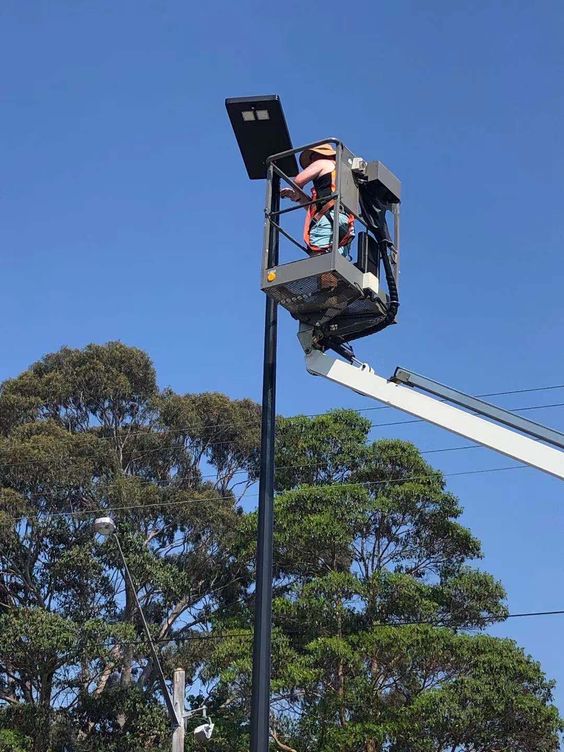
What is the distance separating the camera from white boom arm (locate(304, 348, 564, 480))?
540 cm

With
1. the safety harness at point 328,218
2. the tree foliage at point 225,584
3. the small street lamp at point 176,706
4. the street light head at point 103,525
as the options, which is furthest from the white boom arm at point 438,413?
the tree foliage at point 225,584

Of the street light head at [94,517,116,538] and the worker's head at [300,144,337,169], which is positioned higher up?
the worker's head at [300,144,337,169]

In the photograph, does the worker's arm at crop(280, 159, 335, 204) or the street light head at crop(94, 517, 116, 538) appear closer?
the worker's arm at crop(280, 159, 335, 204)

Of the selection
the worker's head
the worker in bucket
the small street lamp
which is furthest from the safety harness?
the small street lamp

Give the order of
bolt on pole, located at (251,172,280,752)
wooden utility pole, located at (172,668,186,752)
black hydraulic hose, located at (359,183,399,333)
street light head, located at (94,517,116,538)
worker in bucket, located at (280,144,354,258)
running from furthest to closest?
wooden utility pole, located at (172,668,186,752) → street light head, located at (94,517,116,538) → black hydraulic hose, located at (359,183,399,333) → worker in bucket, located at (280,144,354,258) → bolt on pole, located at (251,172,280,752)

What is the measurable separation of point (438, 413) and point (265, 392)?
3.87 feet

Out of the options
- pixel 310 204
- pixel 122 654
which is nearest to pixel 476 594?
pixel 122 654

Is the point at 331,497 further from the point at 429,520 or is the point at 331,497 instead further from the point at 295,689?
the point at 295,689

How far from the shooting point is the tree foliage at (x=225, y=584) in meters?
17.8

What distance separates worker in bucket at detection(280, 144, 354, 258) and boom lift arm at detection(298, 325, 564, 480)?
2.58 feet

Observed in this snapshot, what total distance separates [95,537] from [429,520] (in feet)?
26.5

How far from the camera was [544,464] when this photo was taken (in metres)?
5.37

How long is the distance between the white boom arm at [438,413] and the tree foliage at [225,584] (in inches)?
488

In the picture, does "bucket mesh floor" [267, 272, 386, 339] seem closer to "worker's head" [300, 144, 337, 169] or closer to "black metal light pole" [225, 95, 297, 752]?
"black metal light pole" [225, 95, 297, 752]
